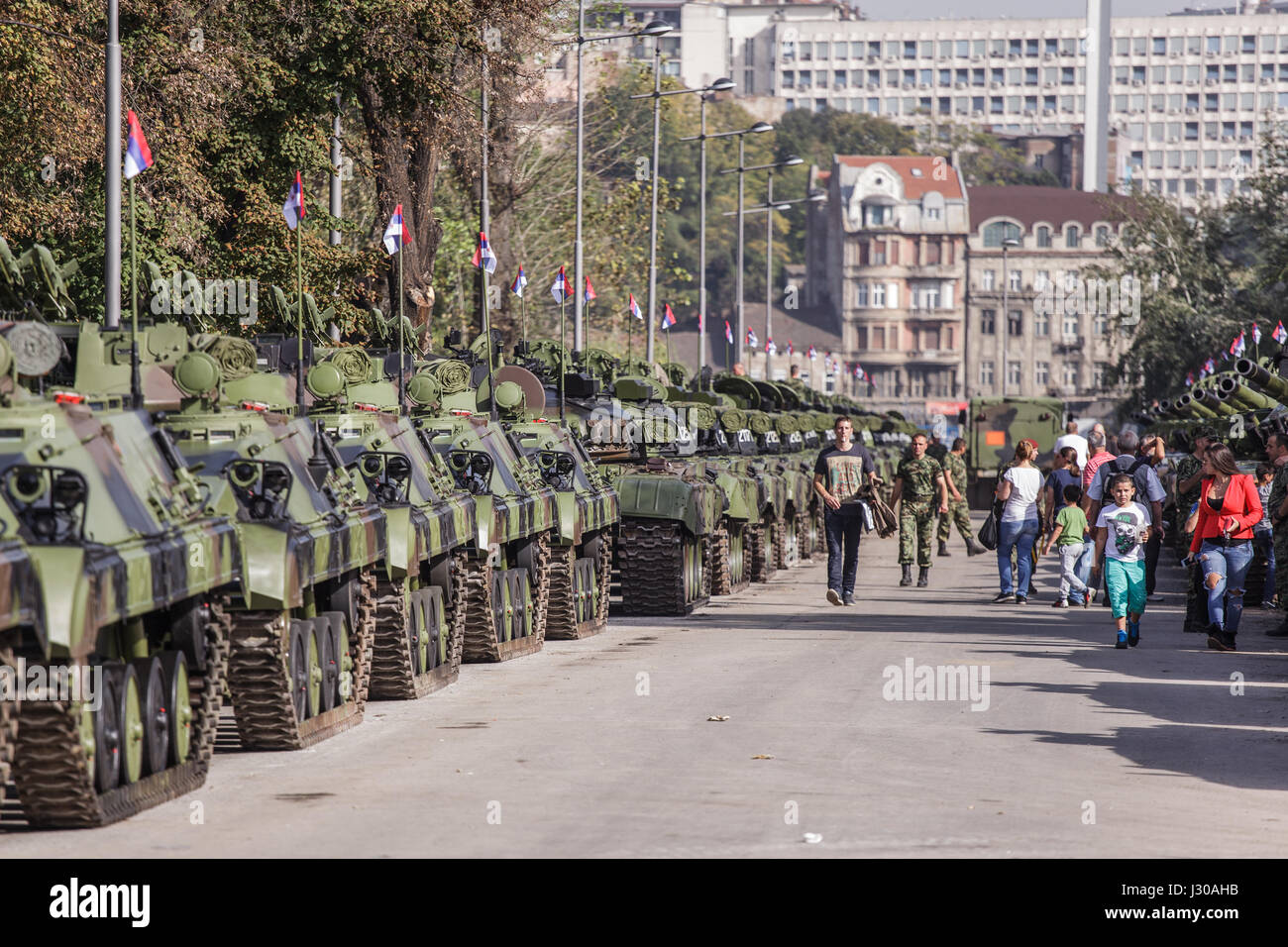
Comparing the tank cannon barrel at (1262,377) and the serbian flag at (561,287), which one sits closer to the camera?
the tank cannon barrel at (1262,377)

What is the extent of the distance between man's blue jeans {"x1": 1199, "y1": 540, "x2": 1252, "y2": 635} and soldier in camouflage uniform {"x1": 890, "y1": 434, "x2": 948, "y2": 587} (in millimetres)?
7089

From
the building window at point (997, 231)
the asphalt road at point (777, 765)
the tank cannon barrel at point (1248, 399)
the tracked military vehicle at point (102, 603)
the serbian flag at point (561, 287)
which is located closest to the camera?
the tracked military vehicle at point (102, 603)

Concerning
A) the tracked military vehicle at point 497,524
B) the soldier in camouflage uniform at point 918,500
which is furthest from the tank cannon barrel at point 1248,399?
the tracked military vehicle at point 497,524

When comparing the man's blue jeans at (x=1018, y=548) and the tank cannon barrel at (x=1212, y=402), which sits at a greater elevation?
the tank cannon barrel at (x=1212, y=402)

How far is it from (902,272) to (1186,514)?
106242 mm

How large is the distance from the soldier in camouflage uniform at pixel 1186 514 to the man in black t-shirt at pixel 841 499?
9.83 ft

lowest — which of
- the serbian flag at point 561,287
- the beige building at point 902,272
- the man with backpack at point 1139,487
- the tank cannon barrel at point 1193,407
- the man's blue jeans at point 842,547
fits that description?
the man's blue jeans at point 842,547

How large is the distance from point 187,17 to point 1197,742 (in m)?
18.1

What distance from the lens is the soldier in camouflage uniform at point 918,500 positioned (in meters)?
25.6

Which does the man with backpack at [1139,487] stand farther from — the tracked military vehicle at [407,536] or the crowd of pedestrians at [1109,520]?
the tracked military vehicle at [407,536]

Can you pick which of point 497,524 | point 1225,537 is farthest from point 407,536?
point 1225,537

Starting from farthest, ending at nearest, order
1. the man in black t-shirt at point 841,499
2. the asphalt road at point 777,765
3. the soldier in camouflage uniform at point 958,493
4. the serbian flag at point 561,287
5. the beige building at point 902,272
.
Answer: the beige building at point 902,272, the soldier in camouflage uniform at point 958,493, the serbian flag at point 561,287, the man in black t-shirt at point 841,499, the asphalt road at point 777,765

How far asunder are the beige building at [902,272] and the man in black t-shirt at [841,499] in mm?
108271

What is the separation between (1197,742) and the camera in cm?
1253
